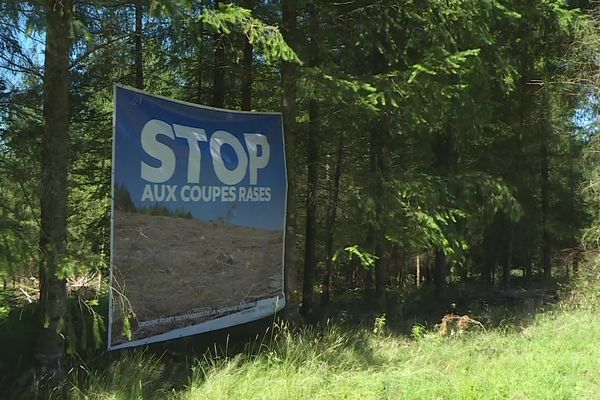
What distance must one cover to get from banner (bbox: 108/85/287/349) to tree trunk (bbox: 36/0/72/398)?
1.80ft

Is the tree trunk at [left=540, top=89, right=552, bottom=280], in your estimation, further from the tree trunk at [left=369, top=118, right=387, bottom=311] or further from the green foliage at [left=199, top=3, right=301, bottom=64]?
the green foliage at [left=199, top=3, right=301, bottom=64]

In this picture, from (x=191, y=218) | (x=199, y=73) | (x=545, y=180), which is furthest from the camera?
(x=545, y=180)

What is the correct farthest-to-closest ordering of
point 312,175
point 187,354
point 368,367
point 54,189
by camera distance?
point 312,175, point 187,354, point 368,367, point 54,189

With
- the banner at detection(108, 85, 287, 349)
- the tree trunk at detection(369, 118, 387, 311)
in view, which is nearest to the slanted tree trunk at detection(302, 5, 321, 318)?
the tree trunk at detection(369, 118, 387, 311)

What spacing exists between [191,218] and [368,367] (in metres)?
2.97

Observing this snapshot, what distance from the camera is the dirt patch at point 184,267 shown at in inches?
263

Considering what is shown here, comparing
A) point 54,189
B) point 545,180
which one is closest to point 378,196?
point 54,189

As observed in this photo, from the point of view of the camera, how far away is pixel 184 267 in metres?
7.51

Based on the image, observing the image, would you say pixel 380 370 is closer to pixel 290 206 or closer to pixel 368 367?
pixel 368 367

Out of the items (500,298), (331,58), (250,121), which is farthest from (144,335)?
(500,298)

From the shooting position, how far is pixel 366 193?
9391 millimetres

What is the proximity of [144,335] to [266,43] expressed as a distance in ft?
12.6

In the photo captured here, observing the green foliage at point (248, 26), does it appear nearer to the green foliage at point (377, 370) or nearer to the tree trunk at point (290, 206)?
the tree trunk at point (290, 206)

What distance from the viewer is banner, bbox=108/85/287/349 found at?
6645 mm
